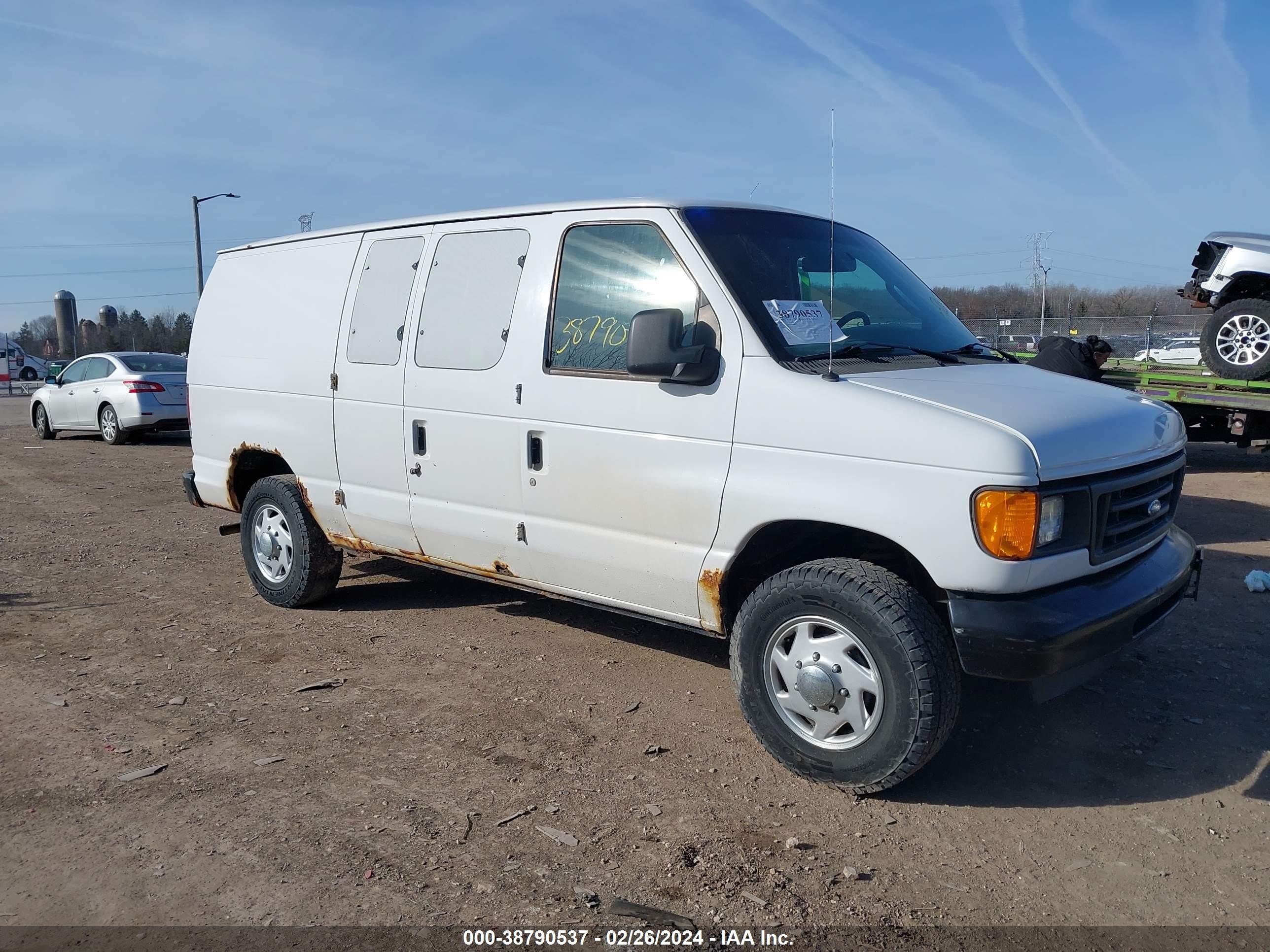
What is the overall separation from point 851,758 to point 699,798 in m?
0.58

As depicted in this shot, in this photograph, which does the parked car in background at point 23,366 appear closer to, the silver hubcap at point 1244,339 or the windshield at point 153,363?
the windshield at point 153,363

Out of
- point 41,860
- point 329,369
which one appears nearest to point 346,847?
point 41,860

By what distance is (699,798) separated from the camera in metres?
3.64

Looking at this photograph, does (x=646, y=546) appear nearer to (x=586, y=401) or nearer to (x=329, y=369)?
(x=586, y=401)

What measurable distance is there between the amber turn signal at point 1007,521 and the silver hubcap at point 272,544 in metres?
4.26

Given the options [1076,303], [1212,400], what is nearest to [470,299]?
[1212,400]

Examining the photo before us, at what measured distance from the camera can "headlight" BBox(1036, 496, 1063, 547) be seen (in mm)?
3215

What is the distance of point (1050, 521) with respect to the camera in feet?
10.7

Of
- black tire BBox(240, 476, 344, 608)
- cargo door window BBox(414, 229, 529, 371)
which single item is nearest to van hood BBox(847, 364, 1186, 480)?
cargo door window BBox(414, 229, 529, 371)

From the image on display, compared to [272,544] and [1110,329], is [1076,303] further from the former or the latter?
[272,544]

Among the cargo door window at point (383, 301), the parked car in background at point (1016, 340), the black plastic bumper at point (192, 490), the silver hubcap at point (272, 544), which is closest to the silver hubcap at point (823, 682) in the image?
the cargo door window at point (383, 301)

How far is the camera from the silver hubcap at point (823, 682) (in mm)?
3553

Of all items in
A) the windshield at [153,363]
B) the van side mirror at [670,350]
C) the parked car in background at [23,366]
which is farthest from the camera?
the parked car in background at [23,366]

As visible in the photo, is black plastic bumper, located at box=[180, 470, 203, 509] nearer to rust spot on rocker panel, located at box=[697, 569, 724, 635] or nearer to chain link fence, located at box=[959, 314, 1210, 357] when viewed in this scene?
rust spot on rocker panel, located at box=[697, 569, 724, 635]
